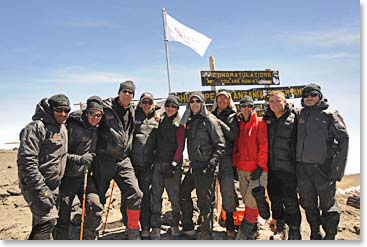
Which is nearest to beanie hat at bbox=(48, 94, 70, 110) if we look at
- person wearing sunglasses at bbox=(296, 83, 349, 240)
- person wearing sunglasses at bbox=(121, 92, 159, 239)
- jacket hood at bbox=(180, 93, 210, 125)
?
person wearing sunglasses at bbox=(121, 92, 159, 239)

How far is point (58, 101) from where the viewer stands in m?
5.10

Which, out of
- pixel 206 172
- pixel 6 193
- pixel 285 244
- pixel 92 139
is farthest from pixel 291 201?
pixel 6 193

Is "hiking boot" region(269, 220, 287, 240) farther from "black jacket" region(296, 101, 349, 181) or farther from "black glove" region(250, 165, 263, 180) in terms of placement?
"black jacket" region(296, 101, 349, 181)

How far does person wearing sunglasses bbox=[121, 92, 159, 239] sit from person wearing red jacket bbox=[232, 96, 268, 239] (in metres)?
1.72

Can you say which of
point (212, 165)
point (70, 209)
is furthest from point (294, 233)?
point (70, 209)

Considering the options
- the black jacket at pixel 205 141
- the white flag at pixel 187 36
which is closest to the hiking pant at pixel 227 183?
the black jacket at pixel 205 141

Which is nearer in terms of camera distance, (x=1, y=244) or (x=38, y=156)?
(x=38, y=156)

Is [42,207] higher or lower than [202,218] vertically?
higher

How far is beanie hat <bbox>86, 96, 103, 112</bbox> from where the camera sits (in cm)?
569

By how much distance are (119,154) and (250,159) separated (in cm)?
243

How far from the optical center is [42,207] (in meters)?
4.86

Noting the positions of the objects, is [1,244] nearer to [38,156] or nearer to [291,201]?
[38,156]

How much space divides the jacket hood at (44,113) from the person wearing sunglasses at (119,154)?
104 cm

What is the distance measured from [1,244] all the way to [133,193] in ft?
7.91
